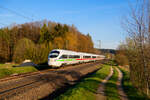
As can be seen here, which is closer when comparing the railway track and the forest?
the railway track

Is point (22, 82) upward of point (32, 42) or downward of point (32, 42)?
downward

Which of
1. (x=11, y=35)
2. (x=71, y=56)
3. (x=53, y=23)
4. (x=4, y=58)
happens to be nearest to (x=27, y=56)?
(x=71, y=56)

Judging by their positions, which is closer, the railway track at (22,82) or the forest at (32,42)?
the railway track at (22,82)

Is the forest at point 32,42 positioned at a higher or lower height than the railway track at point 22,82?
higher

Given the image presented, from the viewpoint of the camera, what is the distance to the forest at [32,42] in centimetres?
3006

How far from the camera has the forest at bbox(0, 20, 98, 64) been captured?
98.6 ft

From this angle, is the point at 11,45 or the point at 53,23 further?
the point at 53,23

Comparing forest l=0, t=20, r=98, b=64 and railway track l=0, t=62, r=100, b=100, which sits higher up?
forest l=0, t=20, r=98, b=64

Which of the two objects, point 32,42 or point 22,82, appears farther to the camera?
point 32,42

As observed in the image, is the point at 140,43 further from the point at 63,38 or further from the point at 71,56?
the point at 63,38

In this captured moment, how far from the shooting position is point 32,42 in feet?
119

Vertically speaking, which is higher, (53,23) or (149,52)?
(53,23)

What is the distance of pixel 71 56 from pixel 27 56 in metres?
10.2

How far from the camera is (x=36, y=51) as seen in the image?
2956cm
